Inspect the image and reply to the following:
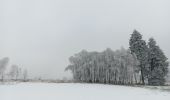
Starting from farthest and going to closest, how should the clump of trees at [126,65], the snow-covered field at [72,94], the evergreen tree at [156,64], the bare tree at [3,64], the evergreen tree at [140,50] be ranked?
1. the bare tree at [3,64]
2. the evergreen tree at [140,50]
3. the clump of trees at [126,65]
4. the evergreen tree at [156,64]
5. the snow-covered field at [72,94]

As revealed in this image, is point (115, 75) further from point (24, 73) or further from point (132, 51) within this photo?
point (24, 73)

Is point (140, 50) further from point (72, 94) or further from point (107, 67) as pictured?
point (72, 94)

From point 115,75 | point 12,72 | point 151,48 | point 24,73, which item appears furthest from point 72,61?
point 24,73

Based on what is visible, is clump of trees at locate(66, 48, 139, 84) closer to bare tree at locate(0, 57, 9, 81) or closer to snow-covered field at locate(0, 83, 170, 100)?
snow-covered field at locate(0, 83, 170, 100)

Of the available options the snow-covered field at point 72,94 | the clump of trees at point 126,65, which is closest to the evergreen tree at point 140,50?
the clump of trees at point 126,65

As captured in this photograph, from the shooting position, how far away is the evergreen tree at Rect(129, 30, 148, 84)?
170ft

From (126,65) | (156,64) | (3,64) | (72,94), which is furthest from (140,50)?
(3,64)

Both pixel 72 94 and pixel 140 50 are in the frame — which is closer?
pixel 72 94

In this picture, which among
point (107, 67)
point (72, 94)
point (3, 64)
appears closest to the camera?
point (72, 94)

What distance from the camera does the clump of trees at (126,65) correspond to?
164 feet

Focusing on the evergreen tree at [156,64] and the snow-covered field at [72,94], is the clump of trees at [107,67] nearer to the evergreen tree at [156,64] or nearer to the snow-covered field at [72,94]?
the evergreen tree at [156,64]

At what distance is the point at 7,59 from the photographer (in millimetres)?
64562

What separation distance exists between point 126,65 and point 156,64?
878cm

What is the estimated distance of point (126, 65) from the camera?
4997 cm
